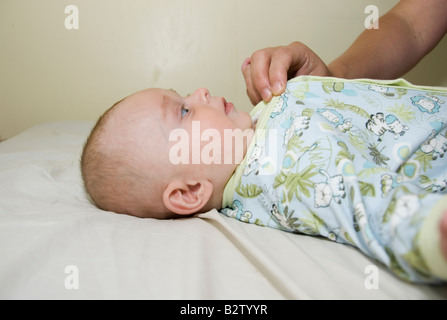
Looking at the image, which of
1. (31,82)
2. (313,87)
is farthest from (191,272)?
(31,82)

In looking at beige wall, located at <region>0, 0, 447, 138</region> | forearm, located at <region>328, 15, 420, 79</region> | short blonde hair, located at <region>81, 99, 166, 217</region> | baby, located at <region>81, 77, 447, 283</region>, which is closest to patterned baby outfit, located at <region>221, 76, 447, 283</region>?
baby, located at <region>81, 77, 447, 283</region>

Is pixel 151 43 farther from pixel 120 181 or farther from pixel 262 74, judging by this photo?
pixel 120 181

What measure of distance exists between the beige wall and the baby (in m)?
0.83

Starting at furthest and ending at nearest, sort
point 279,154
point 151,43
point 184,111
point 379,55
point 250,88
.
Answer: point 151,43 → point 379,55 → point 250,88 → point 184,111 → point 279,154

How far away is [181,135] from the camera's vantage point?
2.57 ft

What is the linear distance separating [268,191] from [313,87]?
0.30 m

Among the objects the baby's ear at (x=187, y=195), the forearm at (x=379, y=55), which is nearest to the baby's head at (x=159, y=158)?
the baby's ear at (x=187, y=195)

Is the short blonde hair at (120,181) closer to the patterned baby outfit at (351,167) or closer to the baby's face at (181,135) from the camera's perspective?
the baby's face at (181,135)

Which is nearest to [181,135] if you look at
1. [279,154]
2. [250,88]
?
[279,154]

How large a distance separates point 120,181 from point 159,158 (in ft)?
0.33

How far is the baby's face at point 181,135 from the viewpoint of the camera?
76 centimetres

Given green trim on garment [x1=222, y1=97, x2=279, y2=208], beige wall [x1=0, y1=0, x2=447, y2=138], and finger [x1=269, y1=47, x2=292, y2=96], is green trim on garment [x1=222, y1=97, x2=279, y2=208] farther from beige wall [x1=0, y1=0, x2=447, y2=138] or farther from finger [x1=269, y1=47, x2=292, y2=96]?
beige wall [x1=0, y1=0, x2=447, y2=138]
